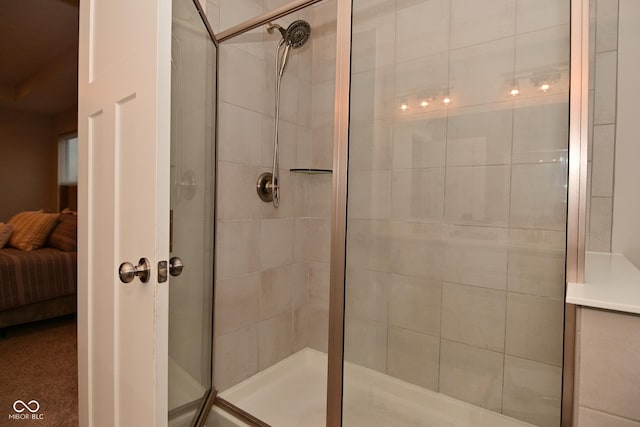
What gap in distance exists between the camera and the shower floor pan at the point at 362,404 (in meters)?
1.36

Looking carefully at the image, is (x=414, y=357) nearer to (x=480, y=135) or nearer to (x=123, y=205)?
(x=480, y=135)

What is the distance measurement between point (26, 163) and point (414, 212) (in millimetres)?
6089

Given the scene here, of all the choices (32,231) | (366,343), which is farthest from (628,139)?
(32,231)

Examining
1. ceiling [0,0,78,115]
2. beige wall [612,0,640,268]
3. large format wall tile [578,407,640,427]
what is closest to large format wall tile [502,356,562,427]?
large format wall tile [578,407,640,427]

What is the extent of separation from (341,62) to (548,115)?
709 mm

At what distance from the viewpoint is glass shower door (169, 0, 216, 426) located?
1106 millimetres

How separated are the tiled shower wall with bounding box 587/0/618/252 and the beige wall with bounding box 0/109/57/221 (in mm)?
6332

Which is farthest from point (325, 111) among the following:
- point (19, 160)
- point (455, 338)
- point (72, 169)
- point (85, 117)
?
point (19, 160)

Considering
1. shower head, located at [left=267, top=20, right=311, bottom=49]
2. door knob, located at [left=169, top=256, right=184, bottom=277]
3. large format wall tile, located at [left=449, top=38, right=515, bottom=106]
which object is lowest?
door knob, located at [left=169, top=256, right=184, bottom=277]

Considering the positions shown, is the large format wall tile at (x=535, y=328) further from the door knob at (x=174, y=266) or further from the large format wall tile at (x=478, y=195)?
the door knob at (x=174, y=266)

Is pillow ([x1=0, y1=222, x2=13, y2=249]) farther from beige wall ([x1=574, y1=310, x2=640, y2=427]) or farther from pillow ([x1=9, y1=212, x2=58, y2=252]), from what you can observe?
beige wall ([x1=574, y1=310, x2=640, y2=427])

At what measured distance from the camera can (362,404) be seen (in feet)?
4.57

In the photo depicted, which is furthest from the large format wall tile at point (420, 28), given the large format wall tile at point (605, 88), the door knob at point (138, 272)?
the door knob at point (138, 272)

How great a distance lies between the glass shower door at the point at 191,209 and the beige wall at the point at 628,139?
1726 mm
